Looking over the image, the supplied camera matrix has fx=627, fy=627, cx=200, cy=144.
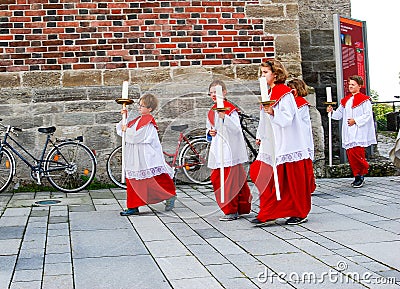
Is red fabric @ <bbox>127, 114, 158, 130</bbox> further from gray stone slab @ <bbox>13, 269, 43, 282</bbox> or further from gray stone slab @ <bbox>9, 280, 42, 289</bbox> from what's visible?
gray stone slab @ <bbox>9, 280, 42, 289</bbox>

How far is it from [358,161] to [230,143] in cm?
364

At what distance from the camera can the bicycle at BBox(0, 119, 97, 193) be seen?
9.12m

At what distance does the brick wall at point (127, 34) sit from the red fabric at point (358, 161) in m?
2.01

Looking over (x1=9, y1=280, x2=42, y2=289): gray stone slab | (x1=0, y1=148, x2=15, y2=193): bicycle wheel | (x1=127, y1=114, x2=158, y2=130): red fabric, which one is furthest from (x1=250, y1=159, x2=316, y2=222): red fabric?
(x1=0, y1=148, x2=15, y2=193): bicycle wheel

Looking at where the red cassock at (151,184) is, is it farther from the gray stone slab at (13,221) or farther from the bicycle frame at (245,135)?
the gray stone slab at (13,221)

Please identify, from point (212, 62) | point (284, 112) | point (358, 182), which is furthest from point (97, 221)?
point (358, 182)

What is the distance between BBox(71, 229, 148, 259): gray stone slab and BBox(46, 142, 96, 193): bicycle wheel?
3387 mm

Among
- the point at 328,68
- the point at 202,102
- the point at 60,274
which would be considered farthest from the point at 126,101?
the point at 328,68

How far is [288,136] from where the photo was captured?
6.15 metres

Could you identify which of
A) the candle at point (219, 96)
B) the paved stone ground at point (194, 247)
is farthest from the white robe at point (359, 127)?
the candle at point (219, 96)

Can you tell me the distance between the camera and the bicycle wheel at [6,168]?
29.6ft

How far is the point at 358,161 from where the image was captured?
29.9 feet

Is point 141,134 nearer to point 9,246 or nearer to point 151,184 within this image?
point 151,184

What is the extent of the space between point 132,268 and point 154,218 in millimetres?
2198
